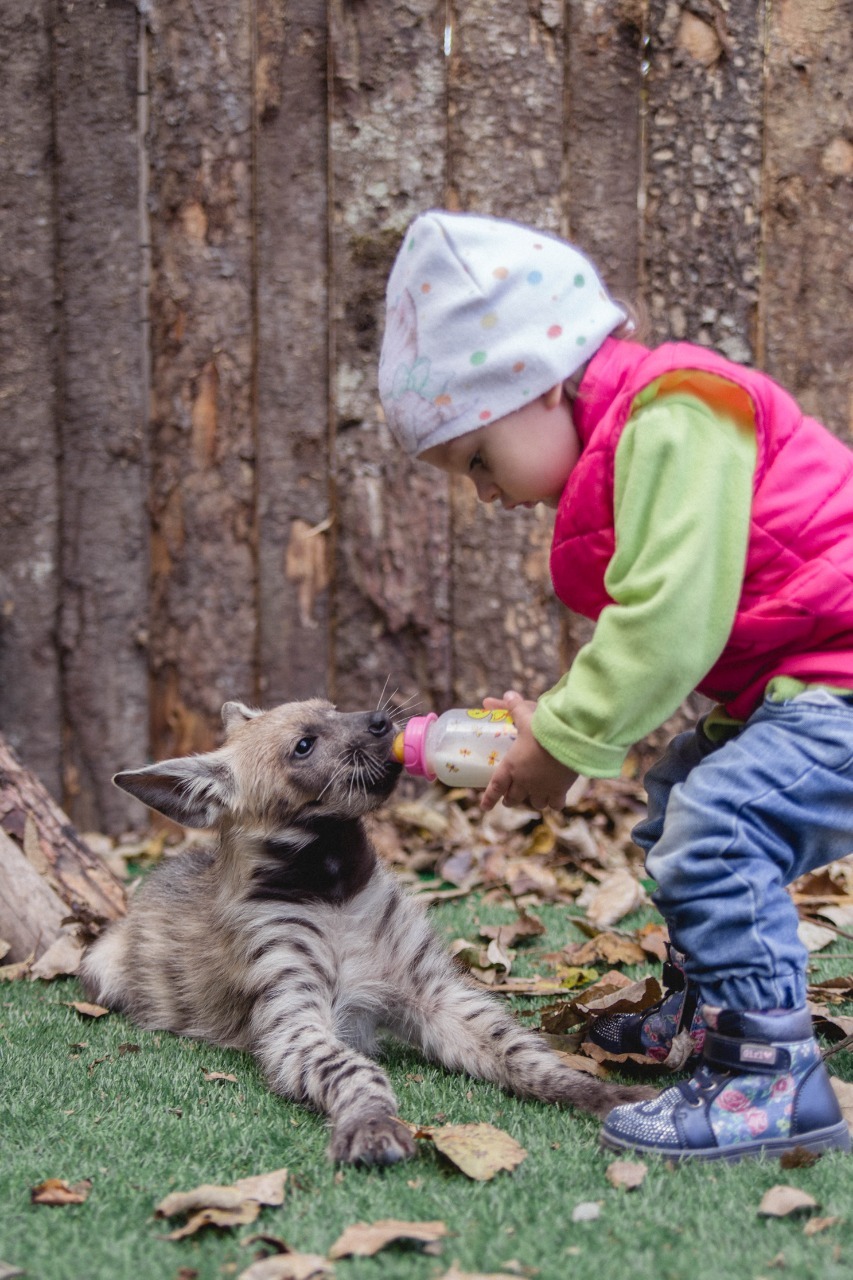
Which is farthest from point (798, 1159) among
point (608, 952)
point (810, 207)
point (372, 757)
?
point (810, 207)

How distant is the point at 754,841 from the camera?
2.45 metres

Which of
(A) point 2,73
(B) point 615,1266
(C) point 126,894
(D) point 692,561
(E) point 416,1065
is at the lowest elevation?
(C) point 126,894

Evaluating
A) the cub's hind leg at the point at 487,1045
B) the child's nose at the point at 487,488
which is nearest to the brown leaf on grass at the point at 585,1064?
the cub's hind leg at the point at 487,1045

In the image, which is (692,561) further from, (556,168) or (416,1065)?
(556,168)

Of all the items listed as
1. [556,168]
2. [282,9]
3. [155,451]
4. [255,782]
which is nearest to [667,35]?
[556,168]

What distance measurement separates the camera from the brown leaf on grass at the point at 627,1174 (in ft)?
7.38

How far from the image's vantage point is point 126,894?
190 inches

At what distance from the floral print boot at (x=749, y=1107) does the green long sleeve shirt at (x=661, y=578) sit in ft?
1.96

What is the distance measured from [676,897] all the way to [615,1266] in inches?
29.8

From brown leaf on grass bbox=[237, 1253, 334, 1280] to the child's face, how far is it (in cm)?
156

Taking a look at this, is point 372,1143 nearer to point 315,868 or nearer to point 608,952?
point 315,868

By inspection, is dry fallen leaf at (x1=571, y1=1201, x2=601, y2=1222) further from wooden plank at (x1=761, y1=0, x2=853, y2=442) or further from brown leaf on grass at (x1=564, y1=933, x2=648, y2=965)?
wooden plank at (x1=761, y1=0, x2=853, y2=442)

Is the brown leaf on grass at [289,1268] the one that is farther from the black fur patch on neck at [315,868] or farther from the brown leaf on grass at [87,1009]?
the brown leaf on grass at [87,1009]

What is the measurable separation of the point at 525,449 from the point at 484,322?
0.28m
